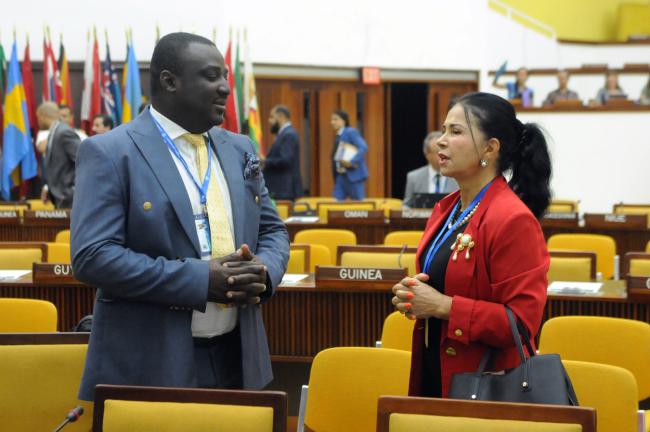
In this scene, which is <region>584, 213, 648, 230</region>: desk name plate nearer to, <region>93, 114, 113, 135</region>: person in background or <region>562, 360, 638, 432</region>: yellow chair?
<region>562, 360, 638, 432</region>: yellow chair

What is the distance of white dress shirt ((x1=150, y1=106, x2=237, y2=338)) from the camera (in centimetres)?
253

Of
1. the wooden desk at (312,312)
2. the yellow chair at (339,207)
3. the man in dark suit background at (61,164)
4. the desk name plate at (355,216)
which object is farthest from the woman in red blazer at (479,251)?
the man in dark suit background at (61,164)

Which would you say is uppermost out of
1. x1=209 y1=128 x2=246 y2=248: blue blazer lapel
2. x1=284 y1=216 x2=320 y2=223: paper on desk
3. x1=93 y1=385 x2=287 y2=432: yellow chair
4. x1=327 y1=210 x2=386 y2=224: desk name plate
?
x1=209 y1=128 x2=246 y2=248: blue blazer lapel

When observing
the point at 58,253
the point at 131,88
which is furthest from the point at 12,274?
the point at 131,88

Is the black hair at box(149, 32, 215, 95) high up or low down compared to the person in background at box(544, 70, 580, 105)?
down

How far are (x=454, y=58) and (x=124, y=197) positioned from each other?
12.6m

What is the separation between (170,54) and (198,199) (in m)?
0.37

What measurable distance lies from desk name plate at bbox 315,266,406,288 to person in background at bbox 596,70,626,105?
10.1 meters

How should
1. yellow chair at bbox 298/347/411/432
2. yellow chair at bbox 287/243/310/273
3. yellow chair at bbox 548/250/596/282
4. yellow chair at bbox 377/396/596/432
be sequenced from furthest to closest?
yellow chair at bbox 287/243/310/273 < yellow chair at bbox 548/250/596/282 < yellow chair at bbox 298/347/411/432 < yellow chair at bbox 377/396/596/432

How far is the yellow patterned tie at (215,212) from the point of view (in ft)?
8.30

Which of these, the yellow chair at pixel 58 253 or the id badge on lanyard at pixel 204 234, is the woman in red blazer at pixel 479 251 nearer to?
the id badge on lanyard at pixel 204 234

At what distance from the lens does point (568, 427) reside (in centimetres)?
216

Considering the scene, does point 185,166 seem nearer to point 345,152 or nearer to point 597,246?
point 597,246

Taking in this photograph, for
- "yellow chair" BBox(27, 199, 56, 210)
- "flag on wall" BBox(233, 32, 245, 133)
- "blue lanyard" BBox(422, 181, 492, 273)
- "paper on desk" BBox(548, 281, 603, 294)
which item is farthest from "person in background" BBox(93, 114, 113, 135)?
"blue lanyard" BBox(422, 181, 492, 273)
